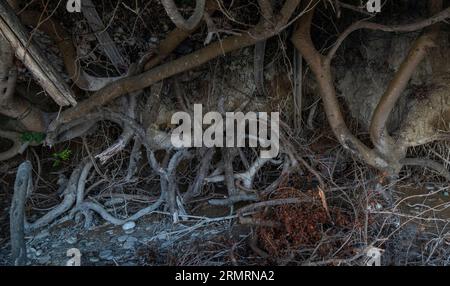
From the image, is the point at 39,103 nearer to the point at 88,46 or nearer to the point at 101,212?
the point at 88,46

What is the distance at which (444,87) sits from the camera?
10.8 ft

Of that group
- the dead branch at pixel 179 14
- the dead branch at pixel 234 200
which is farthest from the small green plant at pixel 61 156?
the dead branch at pixel 179 14

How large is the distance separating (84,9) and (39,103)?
1011 millimetres

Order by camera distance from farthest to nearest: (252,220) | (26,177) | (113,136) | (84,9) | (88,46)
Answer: (113,136)
(88,46)
(84,9)
(252,220)
(26,177)

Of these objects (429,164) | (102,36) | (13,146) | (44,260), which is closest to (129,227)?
(44,260)

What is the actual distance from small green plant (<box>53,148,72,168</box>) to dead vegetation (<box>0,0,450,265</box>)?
0.18 feet

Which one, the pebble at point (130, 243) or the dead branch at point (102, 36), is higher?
the dead branch at point (102, 36)

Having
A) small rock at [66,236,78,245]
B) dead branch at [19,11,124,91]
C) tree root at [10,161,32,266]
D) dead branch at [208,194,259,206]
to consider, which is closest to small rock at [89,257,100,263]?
small rock at [66,236,78,245]

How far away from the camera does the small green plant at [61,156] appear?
362 centimetres

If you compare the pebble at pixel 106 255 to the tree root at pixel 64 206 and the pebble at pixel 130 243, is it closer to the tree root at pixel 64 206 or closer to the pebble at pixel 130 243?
the pebble at pixel 130 243

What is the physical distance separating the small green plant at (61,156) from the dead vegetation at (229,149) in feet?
0.18

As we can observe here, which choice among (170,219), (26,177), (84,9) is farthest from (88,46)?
(170,219)

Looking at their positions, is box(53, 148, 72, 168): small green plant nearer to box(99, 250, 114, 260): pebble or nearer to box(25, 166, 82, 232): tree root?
box(25, 166, 82, 232): tree root

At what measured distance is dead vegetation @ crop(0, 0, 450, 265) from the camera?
9.08 feet
